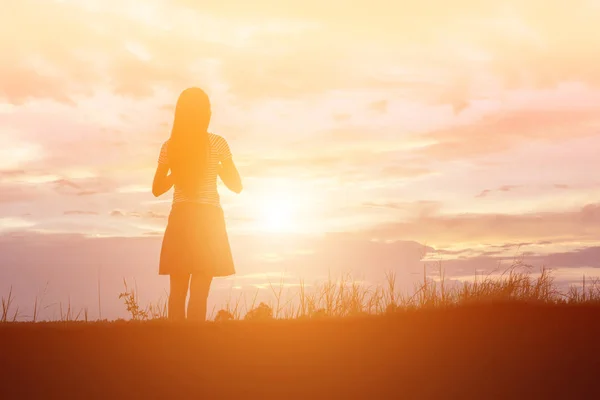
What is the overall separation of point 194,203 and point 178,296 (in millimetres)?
1008

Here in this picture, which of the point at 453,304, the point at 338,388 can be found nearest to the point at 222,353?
the point at 338,388

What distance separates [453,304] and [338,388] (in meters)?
2.87

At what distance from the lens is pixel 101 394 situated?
6.32 metres

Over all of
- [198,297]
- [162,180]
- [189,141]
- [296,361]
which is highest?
[189,141]

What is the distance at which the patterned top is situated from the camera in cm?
797

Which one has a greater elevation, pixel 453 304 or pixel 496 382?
pixel 453 304

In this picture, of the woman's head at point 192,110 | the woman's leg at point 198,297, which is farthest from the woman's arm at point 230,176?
the woman's leg at point 198,297

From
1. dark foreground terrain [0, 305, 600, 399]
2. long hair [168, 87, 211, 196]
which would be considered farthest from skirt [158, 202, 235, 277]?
dark foreground terrain [0, 305, 600, 399]

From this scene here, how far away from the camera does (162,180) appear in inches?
316

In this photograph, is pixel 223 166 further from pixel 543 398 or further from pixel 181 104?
pixel 543 398

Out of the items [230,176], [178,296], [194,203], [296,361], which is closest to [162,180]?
[194,203]

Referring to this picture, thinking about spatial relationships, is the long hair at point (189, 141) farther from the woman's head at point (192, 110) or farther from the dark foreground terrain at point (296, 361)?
the dark foreground terrain at point (296, 361)

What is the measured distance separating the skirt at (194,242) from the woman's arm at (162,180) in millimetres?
206

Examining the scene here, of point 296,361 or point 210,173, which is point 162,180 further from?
point 296,361
